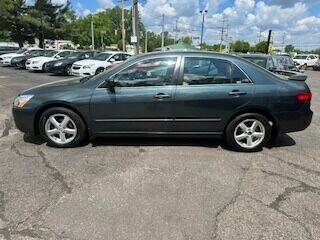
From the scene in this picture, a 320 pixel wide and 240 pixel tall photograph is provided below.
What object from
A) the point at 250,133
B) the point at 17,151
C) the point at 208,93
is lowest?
the point at 17,151

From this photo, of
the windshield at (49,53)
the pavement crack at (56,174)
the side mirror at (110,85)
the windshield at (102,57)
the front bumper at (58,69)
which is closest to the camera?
the pavement crack at (56,174)

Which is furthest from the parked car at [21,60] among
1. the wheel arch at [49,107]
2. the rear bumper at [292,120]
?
the rear bumper at [292,120]

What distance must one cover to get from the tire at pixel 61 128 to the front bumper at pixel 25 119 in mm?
135

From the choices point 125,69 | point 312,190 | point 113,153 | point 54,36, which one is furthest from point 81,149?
point 54,36

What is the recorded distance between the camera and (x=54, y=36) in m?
54.1

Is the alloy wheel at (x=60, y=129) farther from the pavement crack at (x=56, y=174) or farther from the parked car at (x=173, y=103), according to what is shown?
the pavement crack at (x=56, y=174)

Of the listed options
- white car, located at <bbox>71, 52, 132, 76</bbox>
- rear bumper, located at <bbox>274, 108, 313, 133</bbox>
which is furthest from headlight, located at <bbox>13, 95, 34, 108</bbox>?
white car, located at <bbox>71, 52, 132, 76</bbox>

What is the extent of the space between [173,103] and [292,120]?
1.91 meters

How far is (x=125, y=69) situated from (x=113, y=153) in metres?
1.30

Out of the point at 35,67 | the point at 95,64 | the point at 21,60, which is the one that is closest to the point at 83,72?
the point at 95,64

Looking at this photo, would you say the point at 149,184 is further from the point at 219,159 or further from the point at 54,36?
the point at 54,36

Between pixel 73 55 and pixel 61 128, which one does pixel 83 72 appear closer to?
pixel 73 55

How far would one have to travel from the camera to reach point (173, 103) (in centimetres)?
519

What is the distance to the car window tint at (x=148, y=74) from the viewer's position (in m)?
5.24
